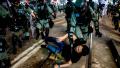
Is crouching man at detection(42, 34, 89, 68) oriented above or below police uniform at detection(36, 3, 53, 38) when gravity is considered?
above

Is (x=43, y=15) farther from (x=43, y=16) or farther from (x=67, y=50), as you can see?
(x=67, y=50)

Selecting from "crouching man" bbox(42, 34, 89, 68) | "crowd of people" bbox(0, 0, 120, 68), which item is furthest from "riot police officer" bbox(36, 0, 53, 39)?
"crouching man" bbox(42, 34, 89, 68)

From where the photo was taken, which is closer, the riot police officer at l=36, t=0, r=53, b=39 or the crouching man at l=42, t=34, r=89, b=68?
the crouching man at l=42, t=34, r=89, b=68

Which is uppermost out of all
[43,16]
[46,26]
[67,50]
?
[67,50]

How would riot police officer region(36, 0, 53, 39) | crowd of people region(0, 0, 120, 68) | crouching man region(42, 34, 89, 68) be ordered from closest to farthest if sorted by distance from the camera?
crouching man region(42, 34, 89, 68), crowd of people region(0, 0, 120, 68), riot police officer region(36, 0, 53, 39)

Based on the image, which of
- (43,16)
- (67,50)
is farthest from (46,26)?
(67,50)

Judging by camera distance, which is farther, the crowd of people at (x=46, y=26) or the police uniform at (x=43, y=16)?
the police uniform at (x=43, y=16)

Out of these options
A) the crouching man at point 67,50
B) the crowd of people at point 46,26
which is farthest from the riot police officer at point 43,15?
the crouching man at point 67,50

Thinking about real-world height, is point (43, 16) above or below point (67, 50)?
below

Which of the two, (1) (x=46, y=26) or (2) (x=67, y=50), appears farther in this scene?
(1) (x=46, y=26)

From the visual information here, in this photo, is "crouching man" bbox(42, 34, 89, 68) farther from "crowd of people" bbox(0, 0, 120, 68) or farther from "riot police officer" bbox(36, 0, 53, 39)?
"riot police officer" bbox(36, 0, 53, 39)

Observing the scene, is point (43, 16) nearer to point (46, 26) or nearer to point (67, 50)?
point (46, 26)

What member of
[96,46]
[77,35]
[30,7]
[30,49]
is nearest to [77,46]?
[77,35]

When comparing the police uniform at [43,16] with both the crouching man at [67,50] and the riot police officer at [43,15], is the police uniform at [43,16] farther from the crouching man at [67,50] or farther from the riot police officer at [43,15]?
the crouching man at [67,50]
